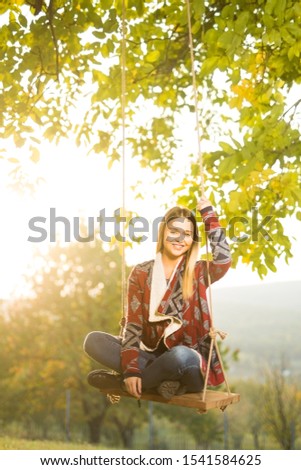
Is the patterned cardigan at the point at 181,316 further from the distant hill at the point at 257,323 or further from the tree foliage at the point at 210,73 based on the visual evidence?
the distant hill at the point at 257,323

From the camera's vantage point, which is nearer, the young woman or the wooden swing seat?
the wooden swing seat

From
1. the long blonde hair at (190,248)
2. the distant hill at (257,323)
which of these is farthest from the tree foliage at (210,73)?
the distant hill at (257,323)

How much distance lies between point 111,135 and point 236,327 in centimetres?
7273

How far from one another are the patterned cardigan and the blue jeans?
71 millimetres

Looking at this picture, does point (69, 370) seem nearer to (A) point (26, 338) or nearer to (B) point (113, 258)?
(A) point (26, 338)

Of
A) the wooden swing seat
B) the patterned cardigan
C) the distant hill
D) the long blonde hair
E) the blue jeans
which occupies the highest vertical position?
the long blonde hair

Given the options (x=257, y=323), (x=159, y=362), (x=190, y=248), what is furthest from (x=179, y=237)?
(x=257, y=323)

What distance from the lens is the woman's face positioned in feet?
12.1

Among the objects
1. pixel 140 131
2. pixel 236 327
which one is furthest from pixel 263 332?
pixel 140 131

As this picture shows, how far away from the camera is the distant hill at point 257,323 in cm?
7762

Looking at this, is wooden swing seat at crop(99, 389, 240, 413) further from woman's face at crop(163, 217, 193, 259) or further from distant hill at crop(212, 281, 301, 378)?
distant hill at crop(212, 281, 301, 378)

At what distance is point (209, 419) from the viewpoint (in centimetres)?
2988

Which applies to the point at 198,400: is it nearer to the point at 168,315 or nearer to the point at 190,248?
the point at 168,315

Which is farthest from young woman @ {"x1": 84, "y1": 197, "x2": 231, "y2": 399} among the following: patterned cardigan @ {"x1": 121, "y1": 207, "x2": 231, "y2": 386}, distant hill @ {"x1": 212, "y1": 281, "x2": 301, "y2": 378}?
distant hill @ {"x1": 212, "y1": 281, "x2": 301, "y2": 378}
